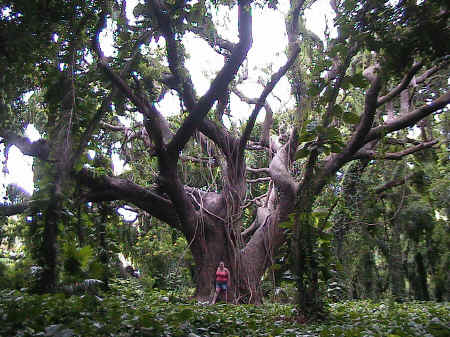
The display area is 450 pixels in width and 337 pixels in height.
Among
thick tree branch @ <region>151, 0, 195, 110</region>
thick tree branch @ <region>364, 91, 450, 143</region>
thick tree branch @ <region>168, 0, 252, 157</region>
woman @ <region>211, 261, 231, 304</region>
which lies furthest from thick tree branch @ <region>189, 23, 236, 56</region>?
woman @ <region>211, 261, 231, 304</region>

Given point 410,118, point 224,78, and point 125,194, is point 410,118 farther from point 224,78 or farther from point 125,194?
point 125,194

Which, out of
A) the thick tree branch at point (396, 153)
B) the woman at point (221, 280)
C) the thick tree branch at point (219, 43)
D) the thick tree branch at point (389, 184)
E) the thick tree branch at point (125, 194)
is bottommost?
the woman at point (221, 280)

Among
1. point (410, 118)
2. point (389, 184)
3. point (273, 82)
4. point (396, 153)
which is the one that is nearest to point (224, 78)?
point (273, 82)

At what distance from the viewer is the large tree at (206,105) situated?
3.40 metres

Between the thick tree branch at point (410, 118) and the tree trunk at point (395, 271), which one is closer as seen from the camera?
the tree trunk at point (395, 271)

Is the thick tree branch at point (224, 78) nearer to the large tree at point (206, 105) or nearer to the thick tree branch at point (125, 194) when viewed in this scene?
the large tree at point (206, 105)

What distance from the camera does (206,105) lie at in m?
6.61

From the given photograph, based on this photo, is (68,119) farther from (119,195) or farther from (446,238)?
(446,238)

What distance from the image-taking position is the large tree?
3.40 metres

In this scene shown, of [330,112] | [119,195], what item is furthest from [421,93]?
[119,195]

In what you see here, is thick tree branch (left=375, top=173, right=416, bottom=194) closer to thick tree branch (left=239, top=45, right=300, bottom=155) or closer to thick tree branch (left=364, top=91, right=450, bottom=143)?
thick tree branch (left=364, top=91, right=450, bottom=143)

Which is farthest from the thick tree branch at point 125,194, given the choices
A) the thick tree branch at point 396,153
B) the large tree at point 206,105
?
the thick tree branch at point 396,153

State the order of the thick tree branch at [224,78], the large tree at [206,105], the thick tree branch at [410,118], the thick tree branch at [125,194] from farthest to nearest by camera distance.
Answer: the thick tree branch at [125,194]
the thick tree branch at [410,118]
the thick tree branch at [224,78]
the large tree at [206,105]

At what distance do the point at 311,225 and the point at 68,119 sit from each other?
283cm
